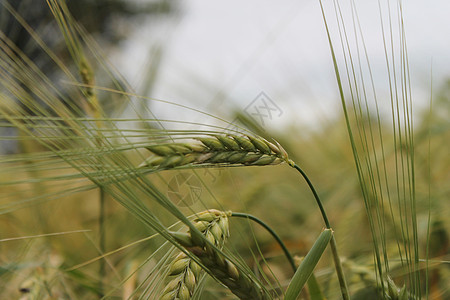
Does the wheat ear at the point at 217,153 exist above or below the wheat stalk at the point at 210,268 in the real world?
above

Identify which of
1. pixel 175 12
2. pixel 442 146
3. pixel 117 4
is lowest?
pixel 442 146

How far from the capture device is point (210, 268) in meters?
0.22

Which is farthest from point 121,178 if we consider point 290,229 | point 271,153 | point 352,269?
point 290,229

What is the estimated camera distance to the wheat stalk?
0.22 m

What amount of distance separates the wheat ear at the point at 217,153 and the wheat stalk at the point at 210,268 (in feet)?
0.11

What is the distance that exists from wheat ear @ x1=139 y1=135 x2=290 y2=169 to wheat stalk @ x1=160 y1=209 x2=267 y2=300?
0.03 m

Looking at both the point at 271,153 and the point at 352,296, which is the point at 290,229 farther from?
the point at 271,153

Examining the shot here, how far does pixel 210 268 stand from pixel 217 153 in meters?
0.06

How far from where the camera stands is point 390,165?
89 cm

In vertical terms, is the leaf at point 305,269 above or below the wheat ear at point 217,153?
below

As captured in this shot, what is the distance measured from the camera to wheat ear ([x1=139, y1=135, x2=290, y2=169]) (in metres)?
0.21

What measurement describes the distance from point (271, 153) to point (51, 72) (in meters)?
2.20

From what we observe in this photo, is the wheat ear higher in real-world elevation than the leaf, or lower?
higher

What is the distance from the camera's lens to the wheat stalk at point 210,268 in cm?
22
